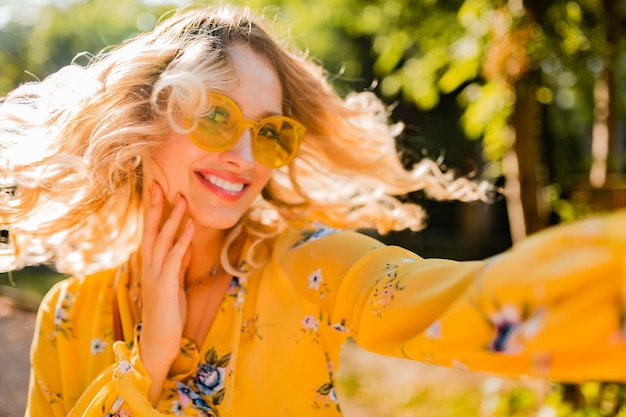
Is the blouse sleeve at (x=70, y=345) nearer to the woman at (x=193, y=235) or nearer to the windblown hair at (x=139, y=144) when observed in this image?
the woman at (x=193, y=235)

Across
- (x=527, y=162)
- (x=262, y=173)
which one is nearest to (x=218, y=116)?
(x=262, y=173)

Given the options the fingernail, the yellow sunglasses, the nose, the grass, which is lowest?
the grass

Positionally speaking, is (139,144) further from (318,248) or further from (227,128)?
(318,248)

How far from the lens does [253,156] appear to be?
1.84 metres

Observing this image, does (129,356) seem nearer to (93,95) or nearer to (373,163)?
(93,95)

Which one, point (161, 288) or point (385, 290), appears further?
point (161, 288)

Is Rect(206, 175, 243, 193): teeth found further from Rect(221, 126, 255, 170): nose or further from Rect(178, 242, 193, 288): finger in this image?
Rect(178, 242, 193, 288): finger

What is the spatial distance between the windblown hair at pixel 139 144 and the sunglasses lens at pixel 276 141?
163mm

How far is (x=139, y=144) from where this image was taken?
188 cm

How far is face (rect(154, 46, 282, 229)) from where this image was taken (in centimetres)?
182

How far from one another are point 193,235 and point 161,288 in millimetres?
215

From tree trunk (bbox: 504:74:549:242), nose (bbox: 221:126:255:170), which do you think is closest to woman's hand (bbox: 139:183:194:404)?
nose (bbox: 221:126:255:170)

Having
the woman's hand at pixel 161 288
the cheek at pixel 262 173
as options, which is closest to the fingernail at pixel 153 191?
the woman's hand at pixel 161 288

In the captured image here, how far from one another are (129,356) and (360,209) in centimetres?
111
